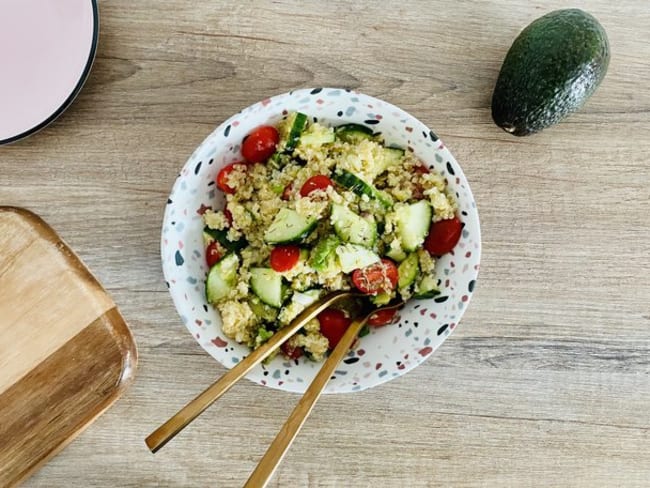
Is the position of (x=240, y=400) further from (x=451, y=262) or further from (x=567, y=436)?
(x=567, y=436)

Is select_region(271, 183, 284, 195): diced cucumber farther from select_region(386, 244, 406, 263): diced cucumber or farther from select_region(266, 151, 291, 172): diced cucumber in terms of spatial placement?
select_region(386, 244, 406, 263): diced cucumber

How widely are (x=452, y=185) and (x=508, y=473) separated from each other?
623 mm

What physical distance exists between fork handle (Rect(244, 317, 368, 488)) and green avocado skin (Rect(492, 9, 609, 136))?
0.47 meters

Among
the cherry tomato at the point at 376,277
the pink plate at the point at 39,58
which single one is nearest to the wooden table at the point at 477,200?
the pink plate at the point at 39,58

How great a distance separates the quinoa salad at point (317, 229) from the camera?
118 cm

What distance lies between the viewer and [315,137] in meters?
1.24

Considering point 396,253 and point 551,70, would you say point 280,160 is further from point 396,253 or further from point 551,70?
point 551,70

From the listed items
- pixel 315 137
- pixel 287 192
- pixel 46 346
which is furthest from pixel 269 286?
pixel 46 346

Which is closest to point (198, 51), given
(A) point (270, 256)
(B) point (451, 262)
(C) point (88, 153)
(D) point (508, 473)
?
(C) point (88, 153)

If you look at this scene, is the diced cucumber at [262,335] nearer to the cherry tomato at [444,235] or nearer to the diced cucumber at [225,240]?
the diced cucumber at [225,240]

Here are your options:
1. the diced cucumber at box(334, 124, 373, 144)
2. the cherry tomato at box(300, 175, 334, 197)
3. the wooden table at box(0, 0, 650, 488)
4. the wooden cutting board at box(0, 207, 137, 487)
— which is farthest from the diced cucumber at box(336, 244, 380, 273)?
the wooden cutting board at box(0, 207, 137, 487)

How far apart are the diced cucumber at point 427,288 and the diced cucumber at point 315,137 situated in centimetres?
29

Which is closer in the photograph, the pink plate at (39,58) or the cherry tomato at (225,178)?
the cherry tomato at (225,178)

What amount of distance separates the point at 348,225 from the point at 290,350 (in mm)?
250
